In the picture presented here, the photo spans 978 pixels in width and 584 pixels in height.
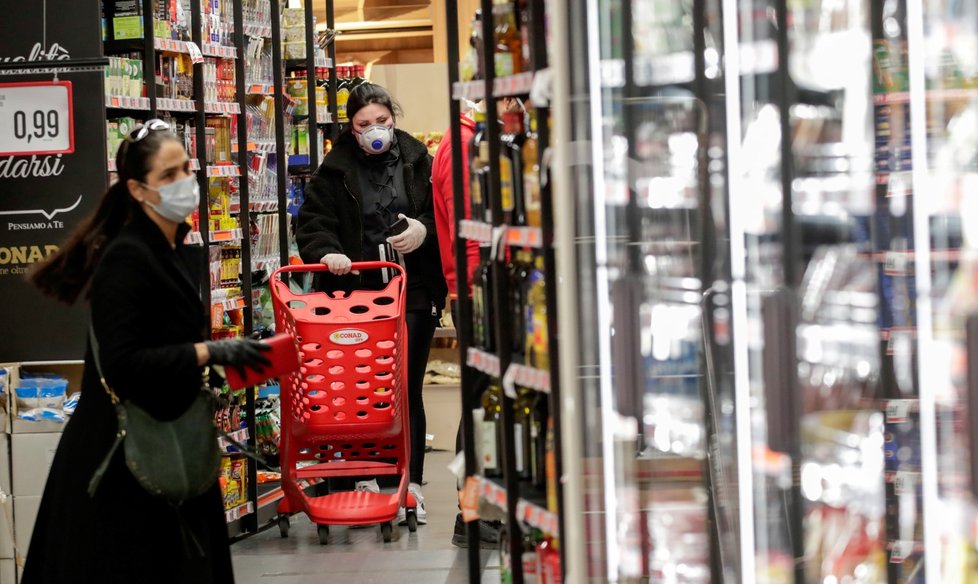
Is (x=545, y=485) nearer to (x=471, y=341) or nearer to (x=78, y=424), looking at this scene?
(x=471, y=341)

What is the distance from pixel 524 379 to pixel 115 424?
113cm

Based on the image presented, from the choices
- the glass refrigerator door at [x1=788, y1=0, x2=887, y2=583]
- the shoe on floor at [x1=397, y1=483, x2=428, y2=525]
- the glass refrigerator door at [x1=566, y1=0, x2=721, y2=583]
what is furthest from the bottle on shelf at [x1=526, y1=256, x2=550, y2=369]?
the shoe on floor at [x1=397, y1=483, x2=428, y2=525]

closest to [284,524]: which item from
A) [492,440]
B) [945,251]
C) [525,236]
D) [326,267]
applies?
[326,267]

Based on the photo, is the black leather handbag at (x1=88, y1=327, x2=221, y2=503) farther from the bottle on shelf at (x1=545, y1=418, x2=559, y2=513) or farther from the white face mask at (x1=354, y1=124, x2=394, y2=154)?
the white face mask at (x1=354, y1=124, x2=394, y2=154)

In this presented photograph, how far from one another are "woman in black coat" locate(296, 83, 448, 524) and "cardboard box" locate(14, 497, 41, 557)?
A: 169 cm

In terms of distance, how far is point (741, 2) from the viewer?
3137 millimetres

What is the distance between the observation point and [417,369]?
623cm

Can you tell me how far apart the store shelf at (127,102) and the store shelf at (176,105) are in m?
0.09

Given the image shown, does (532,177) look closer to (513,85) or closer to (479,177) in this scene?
(513,85)

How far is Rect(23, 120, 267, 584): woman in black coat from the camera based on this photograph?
358cm

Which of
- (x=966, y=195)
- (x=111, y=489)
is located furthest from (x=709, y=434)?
(x=111, y=489)

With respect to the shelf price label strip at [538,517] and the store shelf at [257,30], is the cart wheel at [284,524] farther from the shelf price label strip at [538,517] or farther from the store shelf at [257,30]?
the shelf price label strip at [538,517]

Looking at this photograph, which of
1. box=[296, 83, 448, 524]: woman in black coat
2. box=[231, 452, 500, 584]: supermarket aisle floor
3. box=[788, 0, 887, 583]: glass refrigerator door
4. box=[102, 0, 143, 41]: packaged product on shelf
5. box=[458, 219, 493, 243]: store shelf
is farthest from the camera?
box=[296, 83, 448, 524]: woman in black coat

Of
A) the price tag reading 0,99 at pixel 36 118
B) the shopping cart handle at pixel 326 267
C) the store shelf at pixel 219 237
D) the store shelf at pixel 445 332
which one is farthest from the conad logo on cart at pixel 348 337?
the store shelf at pixel 445 332
